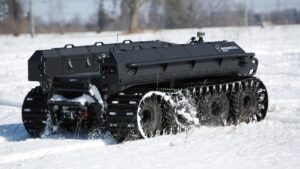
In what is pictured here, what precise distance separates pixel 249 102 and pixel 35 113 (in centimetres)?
393

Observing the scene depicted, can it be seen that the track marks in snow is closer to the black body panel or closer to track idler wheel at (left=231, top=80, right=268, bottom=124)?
the black body panel

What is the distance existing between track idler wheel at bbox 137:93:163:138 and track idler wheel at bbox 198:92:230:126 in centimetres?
108

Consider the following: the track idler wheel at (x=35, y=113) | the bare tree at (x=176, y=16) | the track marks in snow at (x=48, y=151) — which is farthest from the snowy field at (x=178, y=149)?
the bare tree at (x=176, y=16)

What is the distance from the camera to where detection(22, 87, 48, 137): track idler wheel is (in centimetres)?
1167

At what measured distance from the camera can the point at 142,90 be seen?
11.1m

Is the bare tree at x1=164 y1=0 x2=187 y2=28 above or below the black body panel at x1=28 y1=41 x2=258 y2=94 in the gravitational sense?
below

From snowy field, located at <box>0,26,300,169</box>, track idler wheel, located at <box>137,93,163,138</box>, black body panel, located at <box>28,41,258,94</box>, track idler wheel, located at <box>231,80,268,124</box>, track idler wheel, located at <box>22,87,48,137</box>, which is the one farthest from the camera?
track idler wheel, located at <box>231,80,268,124</box>

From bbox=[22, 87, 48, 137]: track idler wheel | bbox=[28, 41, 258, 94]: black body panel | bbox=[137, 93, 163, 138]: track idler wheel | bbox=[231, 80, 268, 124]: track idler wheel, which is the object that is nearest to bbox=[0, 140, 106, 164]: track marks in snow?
bbox=[137, 93, 163, 138]: track idler wheel

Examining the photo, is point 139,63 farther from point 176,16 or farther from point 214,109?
point 176,16

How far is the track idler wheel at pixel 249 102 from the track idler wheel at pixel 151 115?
1.82m

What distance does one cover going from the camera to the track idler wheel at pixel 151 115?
1097 cm

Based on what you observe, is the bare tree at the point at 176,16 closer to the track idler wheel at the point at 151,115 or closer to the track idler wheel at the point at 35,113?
the track idler wheel at the point at 35,113

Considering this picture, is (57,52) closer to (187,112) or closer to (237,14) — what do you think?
(187,112)

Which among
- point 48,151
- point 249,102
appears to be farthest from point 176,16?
point 48,151
